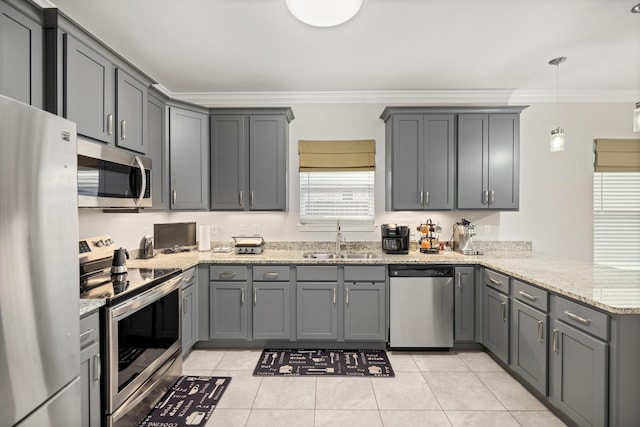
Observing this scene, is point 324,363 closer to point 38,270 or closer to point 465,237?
point 465,237

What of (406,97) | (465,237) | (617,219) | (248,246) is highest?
(406,97)

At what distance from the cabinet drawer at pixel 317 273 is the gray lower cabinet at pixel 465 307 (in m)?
1.20

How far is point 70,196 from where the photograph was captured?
1.35 meters

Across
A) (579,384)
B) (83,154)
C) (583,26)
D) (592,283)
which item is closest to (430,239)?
(592,283)

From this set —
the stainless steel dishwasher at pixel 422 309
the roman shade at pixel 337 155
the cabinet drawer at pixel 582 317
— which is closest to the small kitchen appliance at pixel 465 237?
the stainless steel dishwasher at pixel 422 309

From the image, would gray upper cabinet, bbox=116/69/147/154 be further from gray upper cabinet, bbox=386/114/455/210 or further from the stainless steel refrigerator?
gray upper cabinet, bbox=386/114/455/210

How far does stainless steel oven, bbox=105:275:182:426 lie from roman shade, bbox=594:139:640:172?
458 centimetres

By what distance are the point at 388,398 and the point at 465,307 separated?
1.25m

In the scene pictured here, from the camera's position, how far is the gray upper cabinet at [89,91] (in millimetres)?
1855

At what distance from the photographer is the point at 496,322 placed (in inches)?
110

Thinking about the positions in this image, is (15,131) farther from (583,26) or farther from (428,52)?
(583,26)

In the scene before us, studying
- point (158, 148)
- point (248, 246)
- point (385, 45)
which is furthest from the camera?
point (248, 246)

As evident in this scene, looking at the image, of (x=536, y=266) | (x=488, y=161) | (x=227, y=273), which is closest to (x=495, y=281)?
(x=536, y=266)

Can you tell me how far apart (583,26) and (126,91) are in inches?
135
